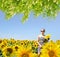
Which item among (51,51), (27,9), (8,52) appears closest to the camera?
(51,51)

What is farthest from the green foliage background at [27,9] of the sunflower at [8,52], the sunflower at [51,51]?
the sunflower at [51,51]

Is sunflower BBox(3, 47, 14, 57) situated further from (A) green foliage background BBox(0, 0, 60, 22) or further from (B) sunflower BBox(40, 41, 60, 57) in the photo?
(A) green foliage background BBox(0, 0, 60, 22)

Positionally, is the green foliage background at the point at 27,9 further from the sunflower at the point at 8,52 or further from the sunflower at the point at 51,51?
the sunflower at the point at 51,51

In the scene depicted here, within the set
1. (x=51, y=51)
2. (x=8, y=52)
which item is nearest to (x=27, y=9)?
(x=8, y=52)

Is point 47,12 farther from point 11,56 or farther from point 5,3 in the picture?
point 11,56

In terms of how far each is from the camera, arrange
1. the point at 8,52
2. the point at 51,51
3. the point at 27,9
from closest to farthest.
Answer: the point at 51,51, the point at 8,52, the point at 27,9

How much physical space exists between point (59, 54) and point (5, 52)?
3.54 feet

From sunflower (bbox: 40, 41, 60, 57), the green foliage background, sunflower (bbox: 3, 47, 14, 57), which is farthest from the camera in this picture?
the green foliage background

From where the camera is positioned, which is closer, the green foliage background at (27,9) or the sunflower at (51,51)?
the sunflower at (51,51)

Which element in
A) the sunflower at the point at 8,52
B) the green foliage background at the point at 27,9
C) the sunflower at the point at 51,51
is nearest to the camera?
the sunflower at the point at 51,51

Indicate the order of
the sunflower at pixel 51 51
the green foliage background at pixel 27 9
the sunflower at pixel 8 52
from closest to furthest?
the sunflower at pixel 51 51, the sunflower at pixel 8 52, the green foliage background at pixel 27 9

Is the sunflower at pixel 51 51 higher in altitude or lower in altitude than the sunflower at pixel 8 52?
higher

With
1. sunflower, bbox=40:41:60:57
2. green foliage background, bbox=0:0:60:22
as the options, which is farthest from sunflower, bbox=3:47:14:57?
green foliage background, bbox=0:0:60:22

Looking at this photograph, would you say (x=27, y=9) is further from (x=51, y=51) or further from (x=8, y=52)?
(x=51, y=51)
